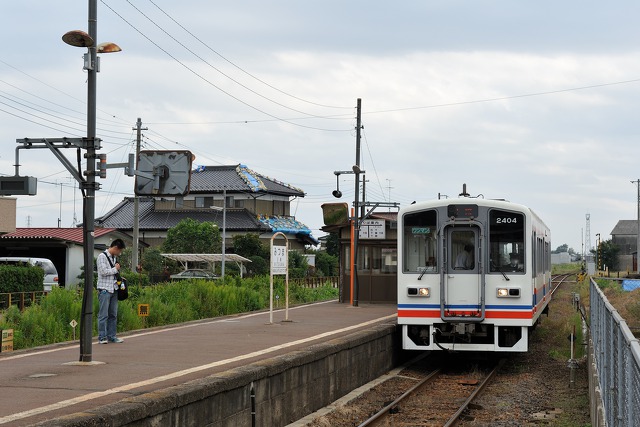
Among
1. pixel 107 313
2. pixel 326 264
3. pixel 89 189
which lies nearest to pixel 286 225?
pixel 326 264

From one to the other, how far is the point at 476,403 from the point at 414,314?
2384 mm

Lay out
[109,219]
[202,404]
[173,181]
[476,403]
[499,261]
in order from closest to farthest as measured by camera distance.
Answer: [202,404] < [173,181] < [476,403] < [499,261] < [109,219]

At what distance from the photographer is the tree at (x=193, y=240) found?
157 ft

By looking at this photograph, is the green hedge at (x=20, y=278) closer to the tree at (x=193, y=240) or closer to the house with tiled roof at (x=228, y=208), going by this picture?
the tree at (x=193, y=240)

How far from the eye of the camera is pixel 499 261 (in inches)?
544

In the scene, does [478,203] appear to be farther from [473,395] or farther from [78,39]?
[78,39]

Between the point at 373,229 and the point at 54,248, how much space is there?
2071 centimetres

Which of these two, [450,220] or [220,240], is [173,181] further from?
[220,240]

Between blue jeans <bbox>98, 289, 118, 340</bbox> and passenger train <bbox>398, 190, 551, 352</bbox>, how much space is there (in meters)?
4.43

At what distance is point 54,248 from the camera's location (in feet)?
128

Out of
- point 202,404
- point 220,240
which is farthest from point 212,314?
point 220,240

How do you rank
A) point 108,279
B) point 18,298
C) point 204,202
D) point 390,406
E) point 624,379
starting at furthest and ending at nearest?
point 204,202
point 18,298
point 108,279
point 390,406
point 624,379

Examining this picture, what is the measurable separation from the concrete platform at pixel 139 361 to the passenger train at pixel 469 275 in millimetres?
1497

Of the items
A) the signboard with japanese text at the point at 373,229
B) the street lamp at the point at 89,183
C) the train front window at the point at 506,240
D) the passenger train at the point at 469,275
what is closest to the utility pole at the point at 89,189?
the street lamp at the point at 89,183
